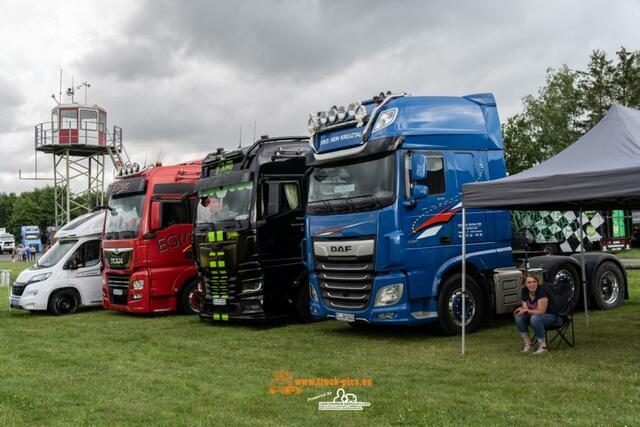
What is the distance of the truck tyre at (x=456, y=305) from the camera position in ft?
32.9

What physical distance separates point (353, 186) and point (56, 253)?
9641mm

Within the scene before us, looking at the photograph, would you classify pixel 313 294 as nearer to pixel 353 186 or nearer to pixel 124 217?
pixel 353 186

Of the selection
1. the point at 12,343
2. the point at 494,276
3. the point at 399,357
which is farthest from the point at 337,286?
the point at 12,343

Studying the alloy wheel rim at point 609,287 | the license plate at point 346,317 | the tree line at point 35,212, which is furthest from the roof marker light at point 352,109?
the tree line at point 35,212

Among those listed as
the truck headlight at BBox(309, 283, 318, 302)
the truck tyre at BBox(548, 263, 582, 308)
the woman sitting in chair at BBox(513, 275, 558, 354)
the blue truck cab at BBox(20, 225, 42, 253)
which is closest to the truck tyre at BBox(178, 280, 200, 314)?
the truck headlight at BBox(309, 283, 318, 302)

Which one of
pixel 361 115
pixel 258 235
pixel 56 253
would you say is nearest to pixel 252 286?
pixel 258 235

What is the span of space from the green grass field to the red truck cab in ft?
7.03

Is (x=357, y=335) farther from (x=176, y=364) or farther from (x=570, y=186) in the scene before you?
(x=570, y=186)

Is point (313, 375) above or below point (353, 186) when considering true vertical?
below

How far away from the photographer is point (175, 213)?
48.2 ft

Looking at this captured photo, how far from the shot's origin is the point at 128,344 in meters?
10.9

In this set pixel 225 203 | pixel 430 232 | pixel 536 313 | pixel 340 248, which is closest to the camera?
pixel 536 313

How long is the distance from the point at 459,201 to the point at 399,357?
106 inches

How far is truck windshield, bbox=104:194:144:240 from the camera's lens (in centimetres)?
1465
